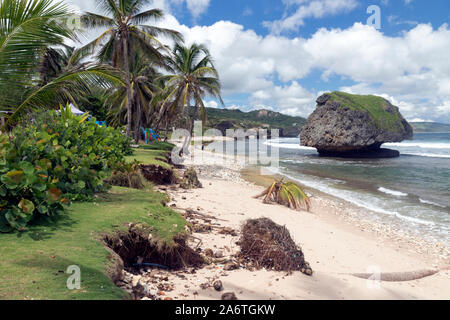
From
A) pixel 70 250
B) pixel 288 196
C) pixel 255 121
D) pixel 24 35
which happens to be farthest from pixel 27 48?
pixel 255 121

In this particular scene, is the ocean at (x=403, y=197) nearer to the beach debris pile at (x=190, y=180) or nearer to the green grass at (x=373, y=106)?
the beach debris pile at (x=190, y=180)

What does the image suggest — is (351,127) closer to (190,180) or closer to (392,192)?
(392,192)

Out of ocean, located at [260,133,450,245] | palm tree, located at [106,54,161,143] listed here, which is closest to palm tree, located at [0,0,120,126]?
ocean, located at [260,133,450,245]

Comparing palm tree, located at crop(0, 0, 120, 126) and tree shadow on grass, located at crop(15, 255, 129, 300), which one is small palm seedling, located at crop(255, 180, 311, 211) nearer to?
palm tree, located at crop(0, 0, 120, 126)

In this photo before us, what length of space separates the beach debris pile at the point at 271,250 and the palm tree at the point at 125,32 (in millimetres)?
13269

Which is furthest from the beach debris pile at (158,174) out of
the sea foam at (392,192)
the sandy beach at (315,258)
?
the sea foam at (392,192)

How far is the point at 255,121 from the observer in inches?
5502

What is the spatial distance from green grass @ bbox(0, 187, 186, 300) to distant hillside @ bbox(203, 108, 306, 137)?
270ft

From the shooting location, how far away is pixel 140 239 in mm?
3740

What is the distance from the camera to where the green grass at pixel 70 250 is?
215cm

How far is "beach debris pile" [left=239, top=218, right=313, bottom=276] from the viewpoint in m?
4.06

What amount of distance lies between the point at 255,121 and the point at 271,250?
452ft

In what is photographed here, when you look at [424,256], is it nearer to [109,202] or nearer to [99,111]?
[109,202]
